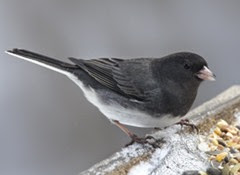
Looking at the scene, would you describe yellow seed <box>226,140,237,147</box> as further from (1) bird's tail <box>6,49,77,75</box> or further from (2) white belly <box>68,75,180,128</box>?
(1) bird's tail <box>6,49,77,75</box>

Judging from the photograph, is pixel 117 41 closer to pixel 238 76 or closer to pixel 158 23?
pixel 158 23

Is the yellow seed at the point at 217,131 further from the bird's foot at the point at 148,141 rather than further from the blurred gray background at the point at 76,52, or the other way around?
the blurred gray background at the point at 76,52

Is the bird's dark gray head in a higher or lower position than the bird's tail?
lower

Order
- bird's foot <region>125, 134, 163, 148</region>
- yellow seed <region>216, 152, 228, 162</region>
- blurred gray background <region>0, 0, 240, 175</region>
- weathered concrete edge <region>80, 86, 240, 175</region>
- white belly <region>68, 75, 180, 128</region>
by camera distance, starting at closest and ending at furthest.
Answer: weathered concrete edge <region>80, 86, 240, 175</region>, yellow seed <region>216, 152, 228, 162</region>, bird's foot <region>125, 134, 163, 148</region>, white belly <region>68, 75, 180, 128</region>, blurred gray background <region>0, 0, 240, 175</region>

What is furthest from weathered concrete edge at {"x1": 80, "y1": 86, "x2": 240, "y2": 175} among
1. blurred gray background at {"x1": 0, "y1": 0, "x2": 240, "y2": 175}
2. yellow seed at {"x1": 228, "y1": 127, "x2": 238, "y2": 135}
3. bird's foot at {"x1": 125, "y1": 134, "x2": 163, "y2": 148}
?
blurred gray background at {"x1": 0, "y1": 0, "x2": 240, "y2": 175}

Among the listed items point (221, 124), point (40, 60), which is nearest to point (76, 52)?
point (40, 60)

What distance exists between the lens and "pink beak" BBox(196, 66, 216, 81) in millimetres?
3562

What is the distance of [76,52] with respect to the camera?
5.74 metres

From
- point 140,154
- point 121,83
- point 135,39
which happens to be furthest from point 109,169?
point 135,39

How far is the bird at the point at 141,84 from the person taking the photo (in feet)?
11.7

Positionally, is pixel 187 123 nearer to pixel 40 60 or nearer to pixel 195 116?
pixel 195 116

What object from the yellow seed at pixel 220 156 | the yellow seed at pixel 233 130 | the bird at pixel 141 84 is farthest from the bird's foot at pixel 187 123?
the yellow seed at pixel 220 156

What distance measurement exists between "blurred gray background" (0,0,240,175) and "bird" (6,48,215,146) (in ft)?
3.96

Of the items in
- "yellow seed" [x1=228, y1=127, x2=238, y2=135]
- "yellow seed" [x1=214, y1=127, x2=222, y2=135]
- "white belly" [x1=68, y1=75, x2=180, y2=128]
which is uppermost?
"white belly" [x1=68, y1=75, x2=180, y2=128]
